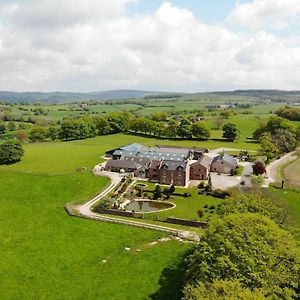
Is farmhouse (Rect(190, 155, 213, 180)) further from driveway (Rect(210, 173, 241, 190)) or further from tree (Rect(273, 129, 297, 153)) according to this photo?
tree (Rect(273, 129, 297, 153))

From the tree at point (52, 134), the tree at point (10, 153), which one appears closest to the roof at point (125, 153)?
the tree at point (10, 153)

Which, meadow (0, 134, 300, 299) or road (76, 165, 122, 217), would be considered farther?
road (76, 165, 122, 217)

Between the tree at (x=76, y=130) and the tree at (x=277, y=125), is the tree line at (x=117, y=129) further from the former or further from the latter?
the tree at (x=277, y=125)

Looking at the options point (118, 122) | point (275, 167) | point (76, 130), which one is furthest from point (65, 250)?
point (118, 122)

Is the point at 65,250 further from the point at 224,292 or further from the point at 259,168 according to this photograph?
the point at 259,168

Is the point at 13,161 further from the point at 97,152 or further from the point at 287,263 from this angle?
the point at 287,263

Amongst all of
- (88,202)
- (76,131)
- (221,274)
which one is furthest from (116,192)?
(76,131)

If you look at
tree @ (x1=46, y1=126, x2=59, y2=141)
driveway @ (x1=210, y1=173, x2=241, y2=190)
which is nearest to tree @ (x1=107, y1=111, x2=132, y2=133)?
tree @ (x1=46, y1=126, x2=59, y2=141)
